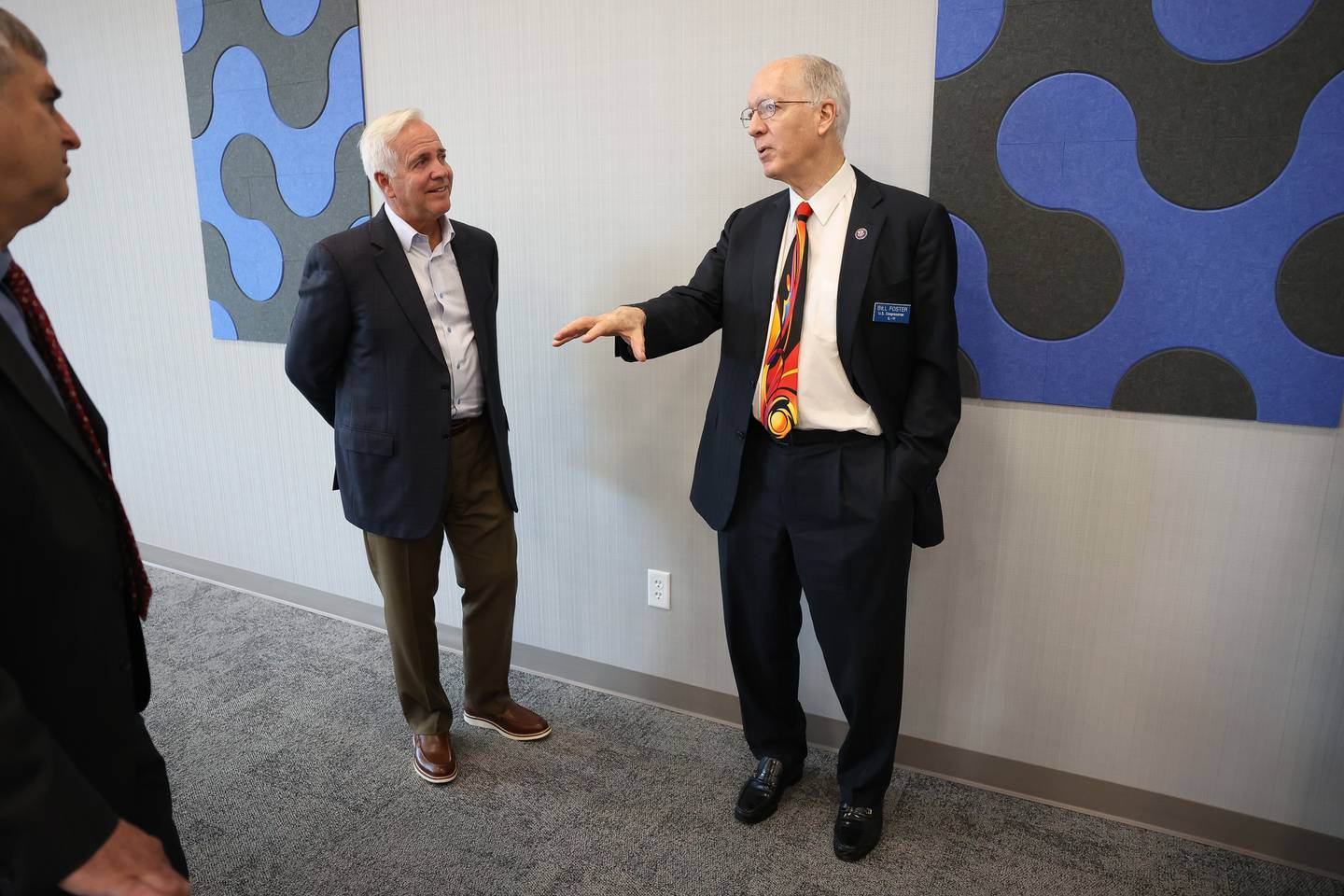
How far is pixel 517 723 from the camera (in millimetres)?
2832

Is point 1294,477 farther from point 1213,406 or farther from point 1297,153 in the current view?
point 1297,153

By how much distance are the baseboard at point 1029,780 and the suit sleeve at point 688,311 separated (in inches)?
48.1

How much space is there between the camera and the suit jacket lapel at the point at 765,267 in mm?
2221

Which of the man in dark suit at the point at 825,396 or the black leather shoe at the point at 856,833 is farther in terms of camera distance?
the black leather shoe at the point at 856,833

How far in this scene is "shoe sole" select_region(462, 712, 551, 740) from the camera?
2.82m

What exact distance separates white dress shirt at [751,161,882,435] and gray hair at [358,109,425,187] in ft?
3.54

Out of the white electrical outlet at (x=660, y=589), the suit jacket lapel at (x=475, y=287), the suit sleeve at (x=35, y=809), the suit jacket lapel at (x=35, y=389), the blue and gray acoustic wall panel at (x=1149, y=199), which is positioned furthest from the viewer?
the white electrical outlet at (x=660, y=589)

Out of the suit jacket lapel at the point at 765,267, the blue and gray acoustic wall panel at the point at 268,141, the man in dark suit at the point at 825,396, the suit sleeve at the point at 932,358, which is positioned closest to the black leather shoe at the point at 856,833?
the man in dark suit at the point at 825,396

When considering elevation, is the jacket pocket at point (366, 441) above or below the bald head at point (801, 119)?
below

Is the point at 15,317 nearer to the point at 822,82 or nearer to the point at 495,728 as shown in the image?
the point at 822,82

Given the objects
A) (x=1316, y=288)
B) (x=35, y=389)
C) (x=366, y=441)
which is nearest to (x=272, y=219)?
(x=366, y=441)

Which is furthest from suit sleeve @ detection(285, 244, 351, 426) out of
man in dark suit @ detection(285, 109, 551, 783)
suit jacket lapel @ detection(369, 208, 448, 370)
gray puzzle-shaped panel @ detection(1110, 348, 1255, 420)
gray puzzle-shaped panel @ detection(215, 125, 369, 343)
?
gray puzzle-shaped panel @ detection(1110, 348, 1255, 420)

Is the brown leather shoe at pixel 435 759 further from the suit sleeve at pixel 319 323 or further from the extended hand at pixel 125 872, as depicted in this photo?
the extended hand at pixel 125 872

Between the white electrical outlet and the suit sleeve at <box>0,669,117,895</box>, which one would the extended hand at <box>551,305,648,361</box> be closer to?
the white electrical outlet
